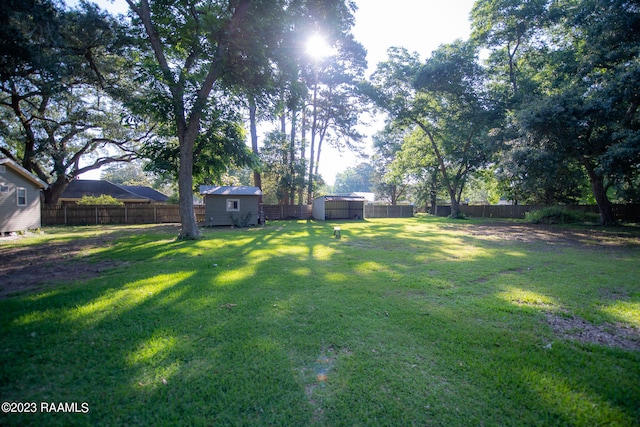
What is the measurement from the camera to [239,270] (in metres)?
6.13

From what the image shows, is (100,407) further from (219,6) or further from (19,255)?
(219,6)

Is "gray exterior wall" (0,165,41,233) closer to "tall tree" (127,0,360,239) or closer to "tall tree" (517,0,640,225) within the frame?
"tall tree" (127,0,360,239)

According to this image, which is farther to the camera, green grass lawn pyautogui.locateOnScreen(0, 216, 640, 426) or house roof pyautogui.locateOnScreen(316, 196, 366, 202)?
house roof pyautogui.locateOnScreen(316, 196, 366, 202)

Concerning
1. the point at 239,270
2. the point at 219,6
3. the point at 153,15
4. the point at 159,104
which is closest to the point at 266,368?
the point at 239,270

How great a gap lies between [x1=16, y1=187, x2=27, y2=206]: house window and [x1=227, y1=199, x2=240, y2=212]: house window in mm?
9496

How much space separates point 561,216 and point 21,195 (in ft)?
104

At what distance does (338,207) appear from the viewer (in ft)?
86.6

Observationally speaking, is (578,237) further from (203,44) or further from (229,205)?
(229,205)

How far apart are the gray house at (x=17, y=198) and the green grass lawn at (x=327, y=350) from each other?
11834mm

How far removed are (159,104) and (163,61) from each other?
184cm

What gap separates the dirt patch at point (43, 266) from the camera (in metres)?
5.01

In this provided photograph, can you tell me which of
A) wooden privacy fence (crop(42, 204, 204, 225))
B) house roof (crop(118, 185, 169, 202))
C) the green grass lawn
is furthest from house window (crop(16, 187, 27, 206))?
house roof (crop(118, 185, 169, 202))

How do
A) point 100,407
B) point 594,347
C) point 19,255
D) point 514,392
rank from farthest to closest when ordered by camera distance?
point 19,255
point 594,347
point 514,392
point 100,407

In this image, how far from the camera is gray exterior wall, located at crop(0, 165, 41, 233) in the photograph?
12109mm
